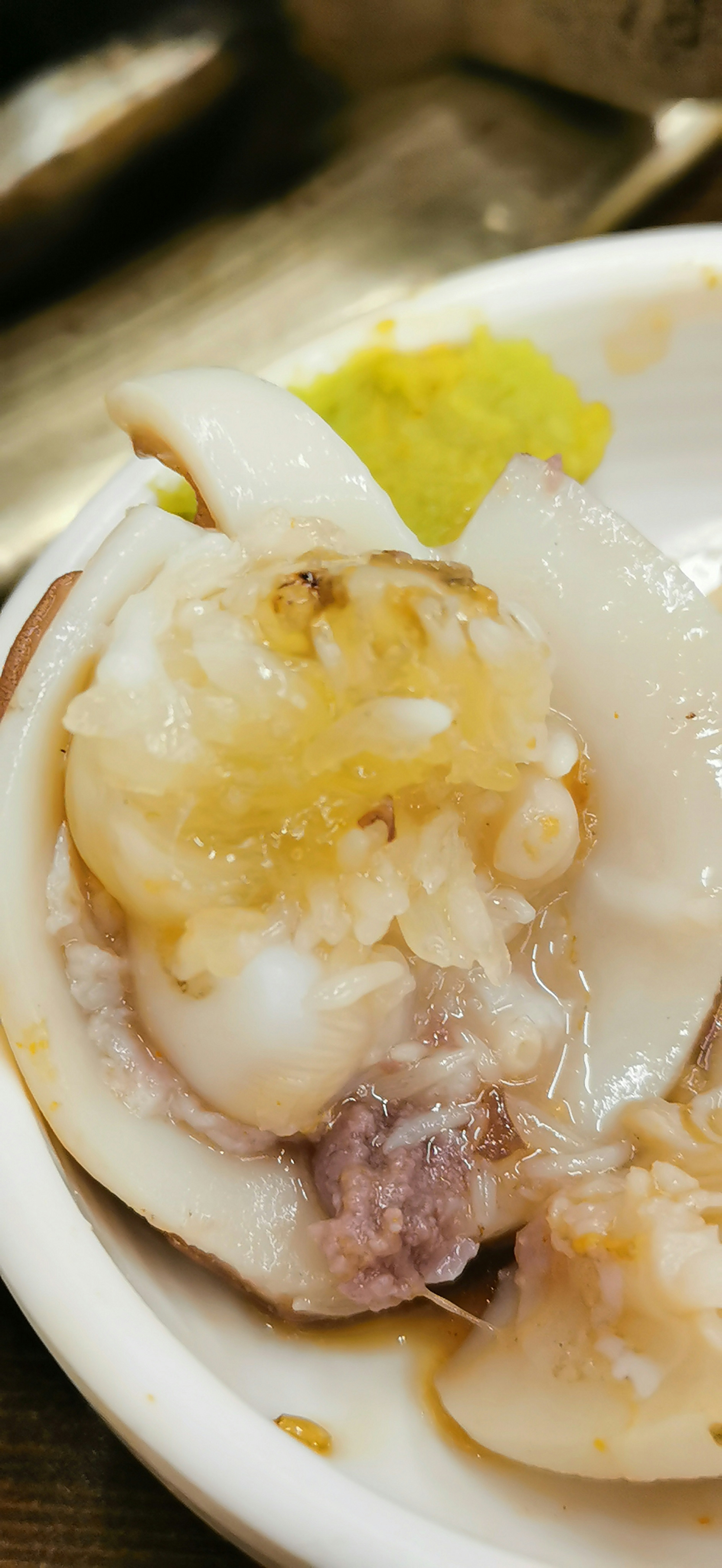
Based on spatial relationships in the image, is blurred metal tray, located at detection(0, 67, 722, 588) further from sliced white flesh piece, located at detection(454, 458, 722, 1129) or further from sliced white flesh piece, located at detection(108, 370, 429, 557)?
sliced white flesh piece, located at detection(454, 458, 722, 1129)

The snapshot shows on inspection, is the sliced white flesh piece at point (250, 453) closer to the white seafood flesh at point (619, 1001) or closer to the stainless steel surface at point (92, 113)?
the white seafood flesh at point (619, 1001)

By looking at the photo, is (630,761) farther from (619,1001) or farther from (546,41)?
(546,41)

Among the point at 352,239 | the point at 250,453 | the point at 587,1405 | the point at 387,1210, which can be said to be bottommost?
the point at 587,1405

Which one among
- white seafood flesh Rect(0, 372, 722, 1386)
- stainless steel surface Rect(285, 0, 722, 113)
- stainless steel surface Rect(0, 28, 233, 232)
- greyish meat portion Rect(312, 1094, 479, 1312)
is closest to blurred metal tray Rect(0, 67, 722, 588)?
stainless steel surface Rect(285, 0, 722, 113)

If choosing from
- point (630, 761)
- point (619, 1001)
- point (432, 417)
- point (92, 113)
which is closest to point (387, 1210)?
point (619, 1001)

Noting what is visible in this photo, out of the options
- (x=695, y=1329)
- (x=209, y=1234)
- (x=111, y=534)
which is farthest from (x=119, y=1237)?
(x=111, y=534)

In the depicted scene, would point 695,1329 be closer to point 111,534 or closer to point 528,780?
point 528,780
